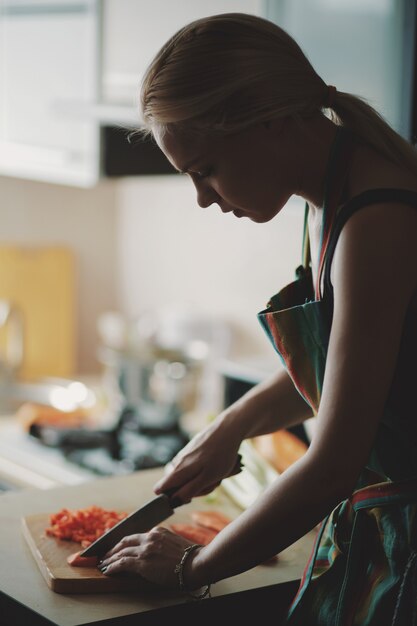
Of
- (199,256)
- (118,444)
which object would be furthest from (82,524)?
(199,256)

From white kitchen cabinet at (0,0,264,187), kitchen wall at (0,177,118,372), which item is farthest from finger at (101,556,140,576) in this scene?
kitchen wall at (0,177,118,372)

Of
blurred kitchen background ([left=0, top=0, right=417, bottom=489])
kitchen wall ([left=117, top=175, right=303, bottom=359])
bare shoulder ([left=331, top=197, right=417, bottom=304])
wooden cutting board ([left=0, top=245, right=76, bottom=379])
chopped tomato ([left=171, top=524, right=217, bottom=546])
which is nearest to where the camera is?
bare shoulder ([left=331, top=197, right=417, bottom=304])

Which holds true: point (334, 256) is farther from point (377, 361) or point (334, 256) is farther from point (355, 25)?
point (355, 25)

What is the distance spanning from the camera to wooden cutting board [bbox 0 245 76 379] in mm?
2871

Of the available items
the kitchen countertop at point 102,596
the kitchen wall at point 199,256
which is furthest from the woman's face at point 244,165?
the kitchen wall at point 199,256

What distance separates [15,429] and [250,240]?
822mm

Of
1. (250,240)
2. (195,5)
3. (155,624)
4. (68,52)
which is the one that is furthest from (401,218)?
(250,240)

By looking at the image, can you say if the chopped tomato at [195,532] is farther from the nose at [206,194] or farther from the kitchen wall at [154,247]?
the kitchen wall at [154,247]

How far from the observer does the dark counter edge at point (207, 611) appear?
3.11 ft

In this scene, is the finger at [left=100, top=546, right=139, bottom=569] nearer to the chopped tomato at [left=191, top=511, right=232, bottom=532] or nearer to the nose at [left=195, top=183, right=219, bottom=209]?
the chopped tomato at [left=191, top=511, right=232, bottom=532]

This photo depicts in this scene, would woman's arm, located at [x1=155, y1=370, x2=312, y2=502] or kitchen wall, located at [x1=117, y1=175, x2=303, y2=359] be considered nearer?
woman's arm, located at [x1=155, y1=370, x2=312, y2=502]

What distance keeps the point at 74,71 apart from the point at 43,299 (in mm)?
1068

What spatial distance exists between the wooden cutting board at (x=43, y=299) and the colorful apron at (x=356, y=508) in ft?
6.52

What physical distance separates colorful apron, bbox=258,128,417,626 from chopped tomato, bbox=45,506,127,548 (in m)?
0.28
